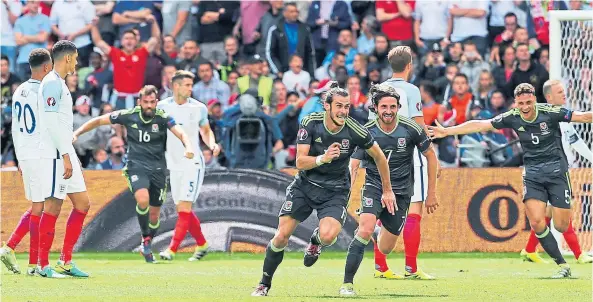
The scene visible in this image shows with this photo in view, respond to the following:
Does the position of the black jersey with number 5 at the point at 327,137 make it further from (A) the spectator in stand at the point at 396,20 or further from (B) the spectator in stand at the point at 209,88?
(A) the spectator in stand at the point at 396,20

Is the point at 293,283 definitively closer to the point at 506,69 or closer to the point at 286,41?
the point at 506,69

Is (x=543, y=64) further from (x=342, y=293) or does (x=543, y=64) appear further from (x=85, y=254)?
(x=342, y=293)

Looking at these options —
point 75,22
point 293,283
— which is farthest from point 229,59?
point 293,283

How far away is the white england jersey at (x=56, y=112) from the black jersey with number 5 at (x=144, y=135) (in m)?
3.34

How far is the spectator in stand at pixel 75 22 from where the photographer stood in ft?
73.9

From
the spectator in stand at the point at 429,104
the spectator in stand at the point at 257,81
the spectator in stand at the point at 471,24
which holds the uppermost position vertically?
the spectator in stand at the point at 471,24

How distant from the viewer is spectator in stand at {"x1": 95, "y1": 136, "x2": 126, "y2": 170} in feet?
64.8

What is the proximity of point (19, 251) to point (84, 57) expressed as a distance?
5814 mm

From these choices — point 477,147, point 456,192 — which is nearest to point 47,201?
point 456,192

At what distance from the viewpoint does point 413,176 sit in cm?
1300

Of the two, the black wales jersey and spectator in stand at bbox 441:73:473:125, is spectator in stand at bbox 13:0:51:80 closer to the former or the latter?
spectator in stand at bbox 441:73:473:125

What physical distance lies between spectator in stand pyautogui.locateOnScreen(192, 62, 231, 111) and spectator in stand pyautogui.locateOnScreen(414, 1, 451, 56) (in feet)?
11.7

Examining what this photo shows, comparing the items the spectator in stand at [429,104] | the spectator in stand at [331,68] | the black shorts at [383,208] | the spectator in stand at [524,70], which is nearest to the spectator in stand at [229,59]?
the spectator in stand at [331,68]

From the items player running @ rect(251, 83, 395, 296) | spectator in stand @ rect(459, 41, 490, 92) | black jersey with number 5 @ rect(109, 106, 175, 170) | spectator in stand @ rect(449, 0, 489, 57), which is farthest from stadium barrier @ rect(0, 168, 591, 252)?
player running @ rect(251, 83, 395, 296)
